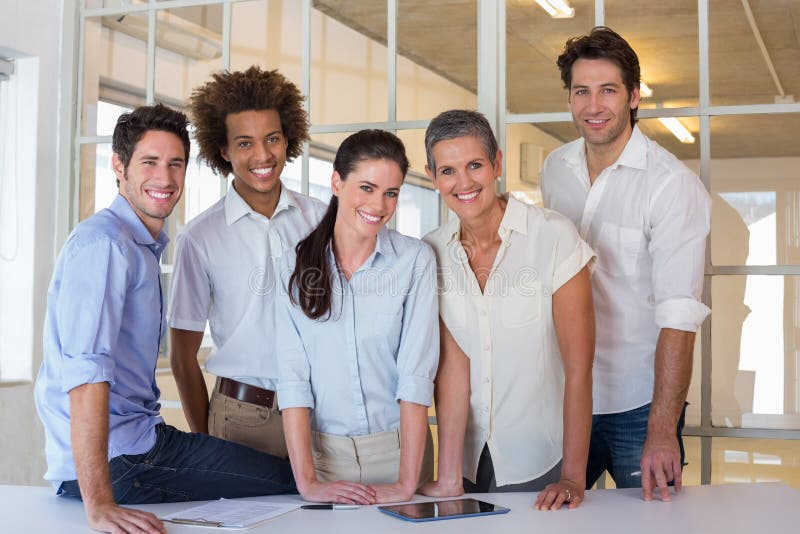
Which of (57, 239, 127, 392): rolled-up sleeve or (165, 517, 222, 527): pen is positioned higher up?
(57, 239, 127, 392): rolled-up sleeve

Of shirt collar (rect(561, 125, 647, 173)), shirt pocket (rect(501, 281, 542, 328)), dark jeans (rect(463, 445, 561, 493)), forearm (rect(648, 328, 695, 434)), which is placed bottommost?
dark jeans (rect(463, 445, 561, 493))

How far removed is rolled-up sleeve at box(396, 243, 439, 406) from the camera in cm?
220

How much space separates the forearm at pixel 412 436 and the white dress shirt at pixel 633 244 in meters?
0.56

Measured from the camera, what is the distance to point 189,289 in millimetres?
2668

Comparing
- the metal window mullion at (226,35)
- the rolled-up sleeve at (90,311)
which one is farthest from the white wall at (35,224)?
the rolled-up sleeve at (90,311)

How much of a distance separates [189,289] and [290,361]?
1.92ft

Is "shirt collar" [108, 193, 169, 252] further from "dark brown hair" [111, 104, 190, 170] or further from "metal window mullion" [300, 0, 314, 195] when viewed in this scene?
"metal window mullion" [300, 0, 314, 195]

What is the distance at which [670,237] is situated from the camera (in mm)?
2326

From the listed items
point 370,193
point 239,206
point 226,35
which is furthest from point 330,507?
point 226,35

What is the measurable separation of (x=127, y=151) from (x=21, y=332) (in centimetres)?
152

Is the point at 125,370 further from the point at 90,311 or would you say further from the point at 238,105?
the point at 238,105

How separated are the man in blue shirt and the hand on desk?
458 millimetres

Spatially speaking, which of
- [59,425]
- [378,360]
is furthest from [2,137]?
[378,360]

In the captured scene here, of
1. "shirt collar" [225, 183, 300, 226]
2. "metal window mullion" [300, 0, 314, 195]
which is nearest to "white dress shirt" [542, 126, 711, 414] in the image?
"shirt collar" [225, 183, 300, 226]
